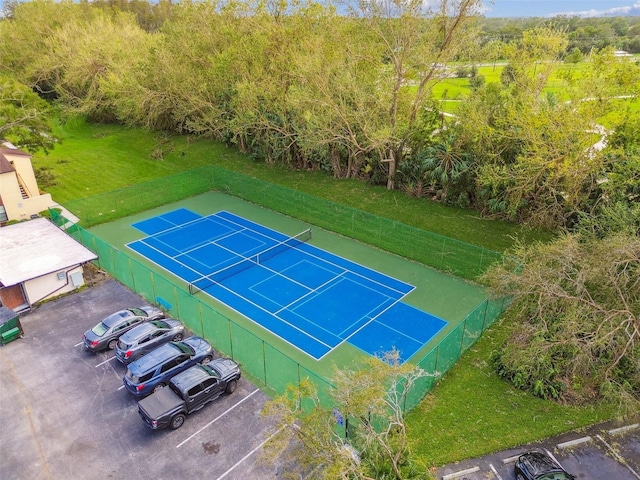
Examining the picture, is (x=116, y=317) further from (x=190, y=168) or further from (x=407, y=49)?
(x=190, y=168)

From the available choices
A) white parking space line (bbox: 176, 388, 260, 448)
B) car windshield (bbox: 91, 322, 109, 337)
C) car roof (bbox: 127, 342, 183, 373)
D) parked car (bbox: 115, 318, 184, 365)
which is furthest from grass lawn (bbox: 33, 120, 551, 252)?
car windshield (bbox: 91, 322, 109, 337)

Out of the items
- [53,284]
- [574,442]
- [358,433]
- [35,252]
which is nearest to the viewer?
[358,433]

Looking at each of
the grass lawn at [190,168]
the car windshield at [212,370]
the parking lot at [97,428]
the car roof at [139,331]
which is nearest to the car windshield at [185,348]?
the car windshield at [212,370]

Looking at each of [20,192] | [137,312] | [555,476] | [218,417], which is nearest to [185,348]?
[218,417]

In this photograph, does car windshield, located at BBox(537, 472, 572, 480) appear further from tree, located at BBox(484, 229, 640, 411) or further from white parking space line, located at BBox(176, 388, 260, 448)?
white parking space line, located at BBox(176, 388, 260, 448)

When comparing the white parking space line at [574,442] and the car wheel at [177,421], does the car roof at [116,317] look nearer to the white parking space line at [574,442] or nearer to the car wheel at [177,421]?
the car wheel at [177,421]

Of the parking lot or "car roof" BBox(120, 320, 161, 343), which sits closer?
the parking lot
